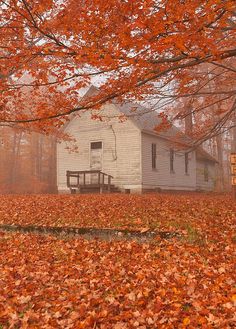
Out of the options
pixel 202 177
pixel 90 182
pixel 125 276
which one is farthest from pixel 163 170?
pixel 125 276

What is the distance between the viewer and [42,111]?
465 inches

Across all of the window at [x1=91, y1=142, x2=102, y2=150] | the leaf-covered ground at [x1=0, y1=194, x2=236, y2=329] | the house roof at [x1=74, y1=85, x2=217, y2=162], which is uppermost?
the house roof at [x1=74, y1=85, x2=217, y2=162]

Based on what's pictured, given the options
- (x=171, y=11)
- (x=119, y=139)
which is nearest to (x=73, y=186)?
(x=119, y=139)

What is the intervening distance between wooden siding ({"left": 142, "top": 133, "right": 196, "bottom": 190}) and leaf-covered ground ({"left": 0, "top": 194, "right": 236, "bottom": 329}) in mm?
11860

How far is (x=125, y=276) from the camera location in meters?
7.08

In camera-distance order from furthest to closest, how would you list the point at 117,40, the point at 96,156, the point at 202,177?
the point at 202,177, the point at 96,156, the point at 117,40

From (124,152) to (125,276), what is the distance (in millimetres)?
18328

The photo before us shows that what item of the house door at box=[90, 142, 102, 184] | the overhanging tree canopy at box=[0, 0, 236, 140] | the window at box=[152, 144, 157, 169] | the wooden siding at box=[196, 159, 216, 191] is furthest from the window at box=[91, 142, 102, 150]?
the overhanging tree canopy at box=[0, 0, 236, 140]

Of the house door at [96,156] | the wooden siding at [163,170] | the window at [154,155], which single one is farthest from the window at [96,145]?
the window at [154,155]

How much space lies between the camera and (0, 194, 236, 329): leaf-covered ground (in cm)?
514

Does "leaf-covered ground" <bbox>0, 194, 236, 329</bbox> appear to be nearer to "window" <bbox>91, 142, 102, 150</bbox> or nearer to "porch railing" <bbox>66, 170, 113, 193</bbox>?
"porch railing" <bbox>66, 170, 113, 193</bbox>

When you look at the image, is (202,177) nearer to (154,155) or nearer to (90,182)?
(154,155)

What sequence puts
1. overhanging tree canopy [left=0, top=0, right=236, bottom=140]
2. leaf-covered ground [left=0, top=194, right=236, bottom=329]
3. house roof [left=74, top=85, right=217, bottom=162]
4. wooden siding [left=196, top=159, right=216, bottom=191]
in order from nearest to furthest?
1. leaf-covered ground [left=0, top=194, right=236, bottom=329]
2. overhanging tree canopy [left=0, top=0, right=236, bottom=140]
3. house roof [left=74, top=85, right=217, bottom=162]
4. wooden siding [left=196, top=159, right=216, bottom=191]

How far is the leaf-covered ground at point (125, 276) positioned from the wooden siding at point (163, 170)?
11860 mm
